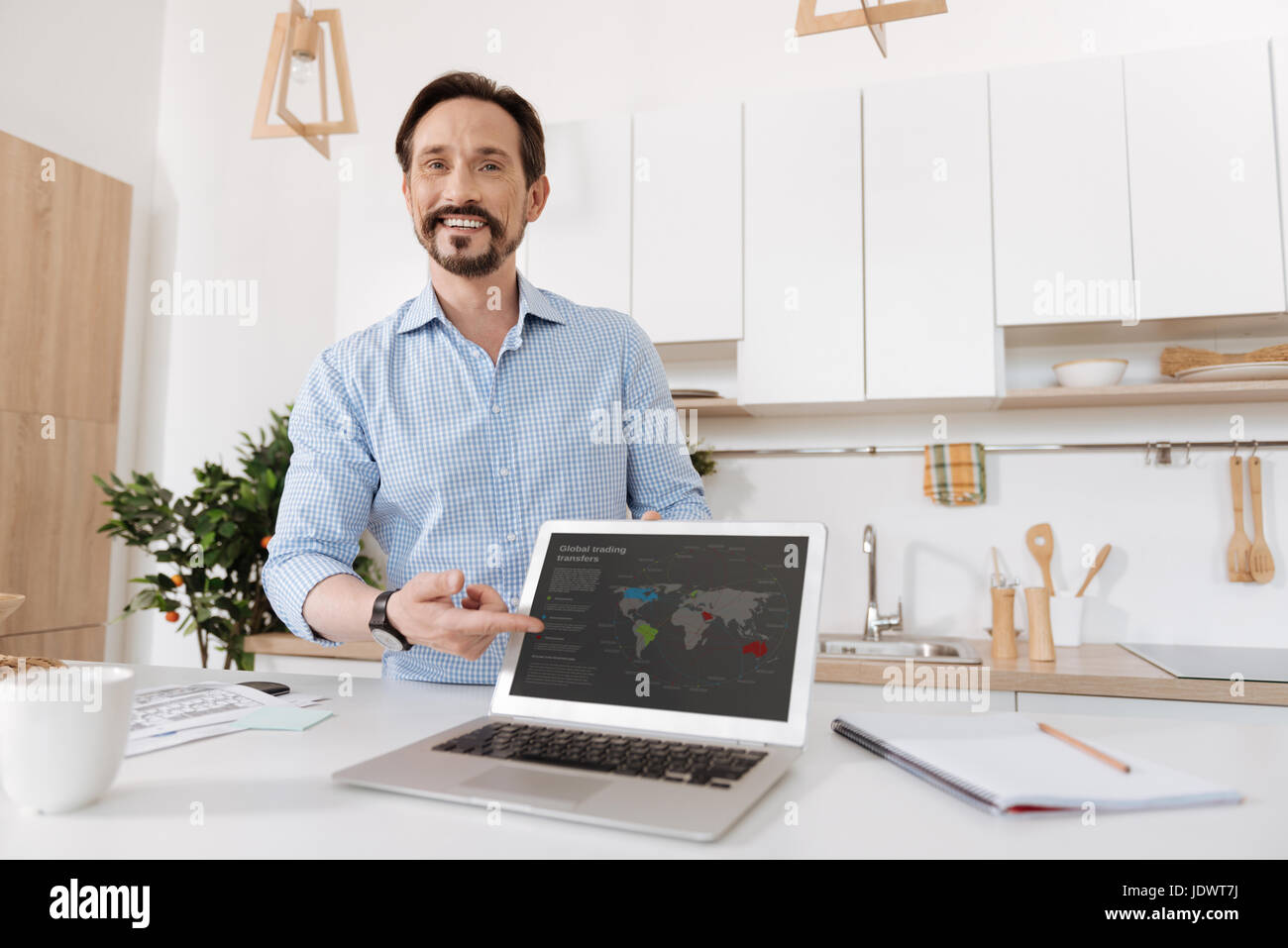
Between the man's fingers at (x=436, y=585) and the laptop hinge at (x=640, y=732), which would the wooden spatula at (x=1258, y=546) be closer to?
the laptop hinge at (x=640, y=732)

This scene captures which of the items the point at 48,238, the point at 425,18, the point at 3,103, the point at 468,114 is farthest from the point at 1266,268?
the point at 3,103

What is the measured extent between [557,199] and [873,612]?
1.56 m

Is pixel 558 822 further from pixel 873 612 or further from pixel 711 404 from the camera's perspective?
pixel 873 612

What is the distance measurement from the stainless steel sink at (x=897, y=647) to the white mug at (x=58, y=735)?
74.7 inches

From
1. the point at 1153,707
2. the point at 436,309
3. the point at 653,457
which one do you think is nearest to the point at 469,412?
the point at 436,309

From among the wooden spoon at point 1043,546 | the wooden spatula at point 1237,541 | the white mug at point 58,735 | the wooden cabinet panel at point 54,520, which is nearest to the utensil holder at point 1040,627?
the wooden spoon at point 1043,546

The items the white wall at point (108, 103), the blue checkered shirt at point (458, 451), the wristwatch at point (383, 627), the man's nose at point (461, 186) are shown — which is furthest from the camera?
the white wall at point (108, 103)

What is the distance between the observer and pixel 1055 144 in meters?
2.26

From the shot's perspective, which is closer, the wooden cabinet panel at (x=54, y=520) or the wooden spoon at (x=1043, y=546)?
the wooden spoon at (x=1043, y=546)

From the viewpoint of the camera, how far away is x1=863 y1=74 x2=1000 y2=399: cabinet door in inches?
90.1

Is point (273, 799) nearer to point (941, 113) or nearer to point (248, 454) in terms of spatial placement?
point (941, 113)

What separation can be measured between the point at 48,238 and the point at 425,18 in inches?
61.1

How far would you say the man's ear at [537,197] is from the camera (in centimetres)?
167

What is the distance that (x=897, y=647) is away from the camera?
2430 millimetres
